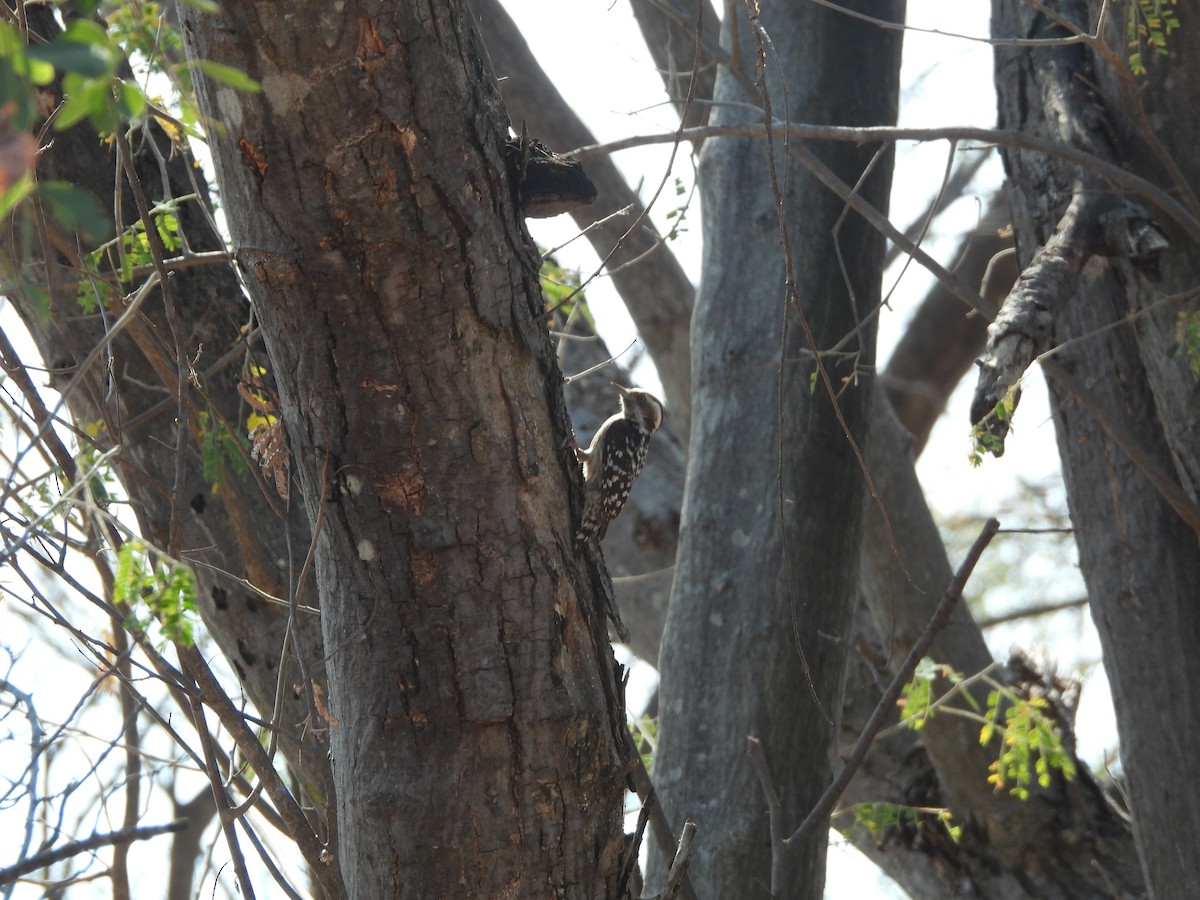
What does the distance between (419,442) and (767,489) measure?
6.78ft

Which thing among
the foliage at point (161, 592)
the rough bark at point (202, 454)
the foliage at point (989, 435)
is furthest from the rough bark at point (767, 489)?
the foliage at point (161, 592)

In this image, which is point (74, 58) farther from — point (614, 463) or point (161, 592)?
point (614, 463)

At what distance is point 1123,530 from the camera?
12.5ft

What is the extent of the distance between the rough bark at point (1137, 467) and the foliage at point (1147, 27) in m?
0.07

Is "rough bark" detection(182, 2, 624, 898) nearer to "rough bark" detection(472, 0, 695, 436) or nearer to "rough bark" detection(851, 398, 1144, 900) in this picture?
"rough bark" detection(851, 398, 1144, 900)

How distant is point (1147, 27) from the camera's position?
12.0ft

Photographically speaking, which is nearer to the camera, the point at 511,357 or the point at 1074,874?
the point at 511,357

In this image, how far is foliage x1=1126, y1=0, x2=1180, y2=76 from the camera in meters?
3.36

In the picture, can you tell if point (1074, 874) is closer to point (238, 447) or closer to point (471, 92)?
point (238, 447)

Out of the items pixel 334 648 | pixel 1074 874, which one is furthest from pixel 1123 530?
pixel 334 648

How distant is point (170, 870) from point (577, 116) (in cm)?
557

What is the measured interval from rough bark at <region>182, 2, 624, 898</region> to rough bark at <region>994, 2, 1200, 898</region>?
226cm

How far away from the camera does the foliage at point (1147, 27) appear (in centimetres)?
336

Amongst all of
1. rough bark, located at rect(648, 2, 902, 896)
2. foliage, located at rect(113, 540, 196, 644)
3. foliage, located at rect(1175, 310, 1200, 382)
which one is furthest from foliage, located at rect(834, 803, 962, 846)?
foliage, located at rect(113, 540, 196, 644)
